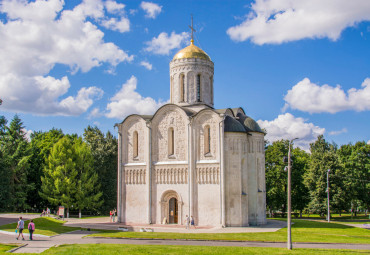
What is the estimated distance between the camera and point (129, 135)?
37719 millimetres

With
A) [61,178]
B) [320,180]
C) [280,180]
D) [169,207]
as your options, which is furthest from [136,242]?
[280,180]

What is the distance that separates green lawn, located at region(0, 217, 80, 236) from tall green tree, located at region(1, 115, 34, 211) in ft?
36.3

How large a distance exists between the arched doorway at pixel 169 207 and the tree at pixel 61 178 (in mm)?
14270

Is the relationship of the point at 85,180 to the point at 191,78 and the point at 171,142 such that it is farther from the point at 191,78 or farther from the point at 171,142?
the point at 191,78

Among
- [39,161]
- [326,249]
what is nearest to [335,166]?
[326,249]

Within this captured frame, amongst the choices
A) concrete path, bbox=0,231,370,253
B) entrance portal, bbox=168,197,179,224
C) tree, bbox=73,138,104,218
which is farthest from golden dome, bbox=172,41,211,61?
concrete path, bbox=0,231,370,253

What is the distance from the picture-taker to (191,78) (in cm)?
3759

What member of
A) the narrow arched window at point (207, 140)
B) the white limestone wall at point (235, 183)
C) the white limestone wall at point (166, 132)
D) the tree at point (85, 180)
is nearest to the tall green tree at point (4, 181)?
the tree at point (85, 180)

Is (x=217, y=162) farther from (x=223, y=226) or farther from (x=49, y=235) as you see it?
(x=49, y=235)

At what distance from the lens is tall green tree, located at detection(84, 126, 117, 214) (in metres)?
50.5

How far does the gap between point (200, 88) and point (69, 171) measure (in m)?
19.8

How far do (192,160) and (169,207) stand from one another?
5.12 meters

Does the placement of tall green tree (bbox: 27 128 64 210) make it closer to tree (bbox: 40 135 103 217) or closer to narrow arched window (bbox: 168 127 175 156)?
tree (bbox: 40 135 103 217)

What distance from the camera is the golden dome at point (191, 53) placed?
37.9 m
